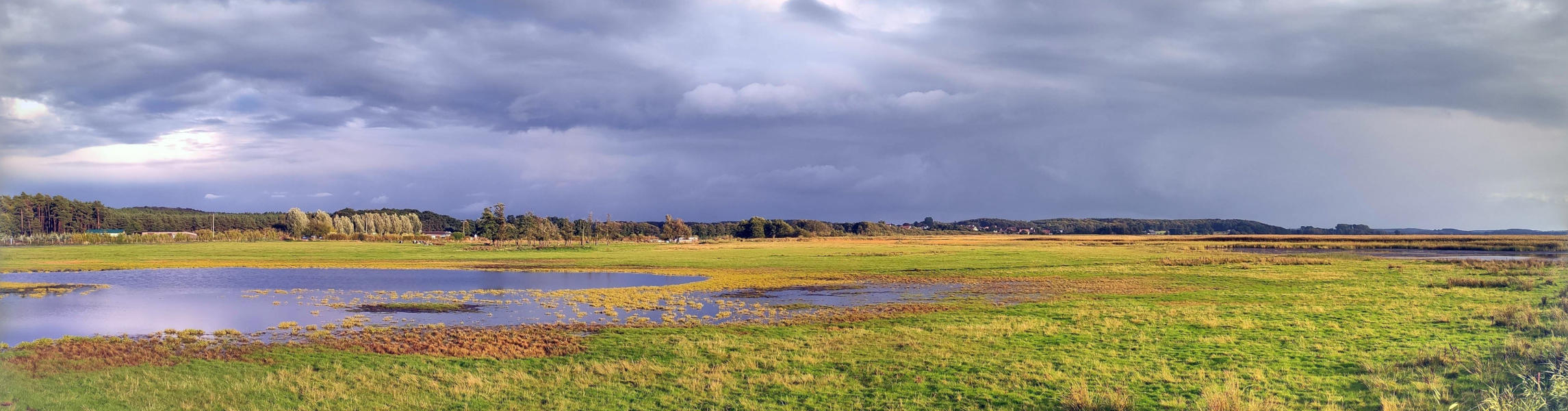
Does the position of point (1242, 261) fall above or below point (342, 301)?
above

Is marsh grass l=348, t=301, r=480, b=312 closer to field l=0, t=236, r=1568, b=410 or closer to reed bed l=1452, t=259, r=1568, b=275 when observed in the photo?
field l=0, t=236, r=1568, b=410

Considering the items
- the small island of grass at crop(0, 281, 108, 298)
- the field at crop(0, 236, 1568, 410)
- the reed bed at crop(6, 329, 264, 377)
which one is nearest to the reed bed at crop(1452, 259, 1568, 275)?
the field at crop(0, 236, 1568, 410)

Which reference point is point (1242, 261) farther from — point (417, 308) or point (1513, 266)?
point (417, 308)

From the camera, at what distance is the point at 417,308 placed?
1259 inches

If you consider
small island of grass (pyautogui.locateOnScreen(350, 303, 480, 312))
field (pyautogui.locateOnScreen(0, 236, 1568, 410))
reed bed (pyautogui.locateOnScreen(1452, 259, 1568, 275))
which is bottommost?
small island of grass (pyautogui.locateOnScreen(350, 303, 480, 312))

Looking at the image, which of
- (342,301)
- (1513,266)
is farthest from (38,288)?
(1513,266)

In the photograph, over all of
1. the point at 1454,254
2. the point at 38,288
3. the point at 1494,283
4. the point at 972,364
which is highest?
the point at 1494,283

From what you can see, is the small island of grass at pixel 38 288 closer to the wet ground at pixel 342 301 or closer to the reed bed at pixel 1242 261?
the wet ground at pixel 342 301

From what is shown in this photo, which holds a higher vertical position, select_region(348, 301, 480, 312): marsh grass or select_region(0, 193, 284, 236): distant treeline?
select_region(0, 193, 284, 236): distant treeline

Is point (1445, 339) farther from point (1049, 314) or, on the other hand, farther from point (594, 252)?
point (594, 252)

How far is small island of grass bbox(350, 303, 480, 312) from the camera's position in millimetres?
30688

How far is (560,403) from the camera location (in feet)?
44.4

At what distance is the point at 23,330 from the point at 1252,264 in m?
67.0

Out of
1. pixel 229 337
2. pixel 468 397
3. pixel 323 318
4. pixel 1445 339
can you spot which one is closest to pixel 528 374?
pixel 468 397
